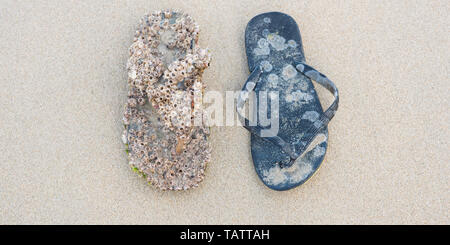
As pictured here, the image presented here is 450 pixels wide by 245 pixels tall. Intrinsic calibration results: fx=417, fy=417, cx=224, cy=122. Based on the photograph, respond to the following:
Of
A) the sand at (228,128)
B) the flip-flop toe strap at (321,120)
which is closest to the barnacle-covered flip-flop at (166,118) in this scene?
the sand at (228,128)

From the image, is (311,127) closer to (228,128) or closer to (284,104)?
(284,104)

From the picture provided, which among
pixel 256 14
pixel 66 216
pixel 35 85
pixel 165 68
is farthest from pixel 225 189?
pixel 35 85

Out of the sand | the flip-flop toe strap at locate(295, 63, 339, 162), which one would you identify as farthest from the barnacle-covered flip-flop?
the flip-flop toe strap at locate(295, 63, 339, 162)

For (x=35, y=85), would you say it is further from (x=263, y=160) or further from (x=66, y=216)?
(x=263, y=160)

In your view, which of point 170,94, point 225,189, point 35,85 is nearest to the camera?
point 170,94

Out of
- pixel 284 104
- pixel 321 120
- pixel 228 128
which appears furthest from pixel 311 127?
pixel 228 128
